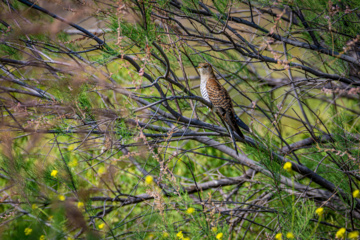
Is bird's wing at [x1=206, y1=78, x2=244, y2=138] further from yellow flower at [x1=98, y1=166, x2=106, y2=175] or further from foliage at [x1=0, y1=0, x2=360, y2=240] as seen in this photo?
yellow flower at [x1=98, y1=166, x2=106, y2=175]

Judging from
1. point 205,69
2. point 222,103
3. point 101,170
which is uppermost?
point 205,69

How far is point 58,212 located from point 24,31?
38.3 inches

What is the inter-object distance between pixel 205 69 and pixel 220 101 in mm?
346

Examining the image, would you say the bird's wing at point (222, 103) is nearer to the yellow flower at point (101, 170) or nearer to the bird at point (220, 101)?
the bird at point (220, 101)

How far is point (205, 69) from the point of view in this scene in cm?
280

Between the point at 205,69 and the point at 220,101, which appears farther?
the point at 205,69

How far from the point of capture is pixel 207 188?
3119 millimetres

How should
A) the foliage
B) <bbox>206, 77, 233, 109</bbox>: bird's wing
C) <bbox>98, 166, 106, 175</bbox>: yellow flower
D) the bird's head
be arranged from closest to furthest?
the foliage
<bbox>206, 77, 233, 109</bbox>: bird's wing
the bird's head
<bbox>98, 166, 106, 175</bbox>: yellow flower

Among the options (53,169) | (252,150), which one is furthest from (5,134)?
(252,150)

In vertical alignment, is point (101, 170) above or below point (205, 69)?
below

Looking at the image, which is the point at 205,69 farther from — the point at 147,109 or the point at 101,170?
the point at 101,170

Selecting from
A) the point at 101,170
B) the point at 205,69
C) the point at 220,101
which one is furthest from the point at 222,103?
the point at 101,170

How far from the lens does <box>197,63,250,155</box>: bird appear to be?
235cm

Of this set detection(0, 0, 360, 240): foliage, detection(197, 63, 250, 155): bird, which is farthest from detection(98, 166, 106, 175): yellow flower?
detection(197, 63, 250, 155): bird
